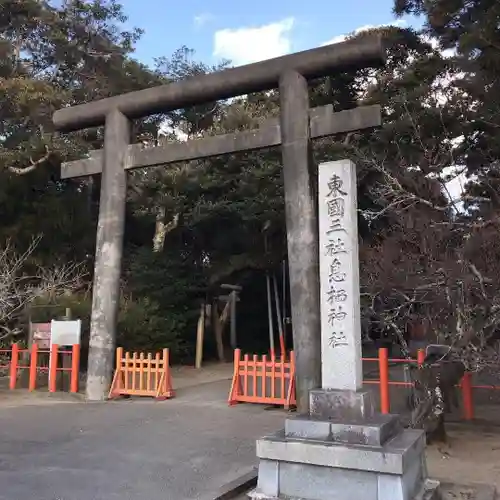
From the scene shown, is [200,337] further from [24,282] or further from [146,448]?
[146,448]

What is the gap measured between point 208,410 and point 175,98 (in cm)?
577

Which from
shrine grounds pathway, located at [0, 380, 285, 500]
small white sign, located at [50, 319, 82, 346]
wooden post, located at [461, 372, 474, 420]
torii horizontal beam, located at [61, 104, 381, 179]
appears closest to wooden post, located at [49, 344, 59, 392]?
small white sign, located at [50, 319, 82, 346]

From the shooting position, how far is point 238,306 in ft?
73.7

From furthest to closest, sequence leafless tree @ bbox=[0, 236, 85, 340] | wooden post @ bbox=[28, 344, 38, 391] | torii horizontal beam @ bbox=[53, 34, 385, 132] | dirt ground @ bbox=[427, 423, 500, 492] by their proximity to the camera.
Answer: leafless tree @ bbox=[0, 236, 85, 340] → wooden post @ bbox=[28, 344, 38, 391] → torii horizontal beam @ bbox=[53, 34, 385, 132] → dirt ground @ bbox=[427, 423, 500, 492]

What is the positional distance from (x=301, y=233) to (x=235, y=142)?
2.18 meters

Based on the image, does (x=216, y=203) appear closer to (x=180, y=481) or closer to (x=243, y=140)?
(x=243, y=140)

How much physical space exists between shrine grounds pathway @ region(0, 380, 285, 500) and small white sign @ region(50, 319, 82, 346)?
131 cm

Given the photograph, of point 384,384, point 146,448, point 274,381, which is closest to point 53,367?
point 274,381

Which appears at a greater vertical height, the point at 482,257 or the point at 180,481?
the point at 482,257

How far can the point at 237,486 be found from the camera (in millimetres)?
4875

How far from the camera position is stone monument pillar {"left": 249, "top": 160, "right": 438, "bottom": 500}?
411 cm

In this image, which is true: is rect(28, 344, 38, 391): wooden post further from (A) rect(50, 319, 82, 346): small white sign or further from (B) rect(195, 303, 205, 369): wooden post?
(B) rect(195, 303, 205, 369): wooden post

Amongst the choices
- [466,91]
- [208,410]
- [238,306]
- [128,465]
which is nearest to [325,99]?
[466,91]

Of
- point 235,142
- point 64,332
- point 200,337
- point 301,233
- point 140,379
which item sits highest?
point 235,142
